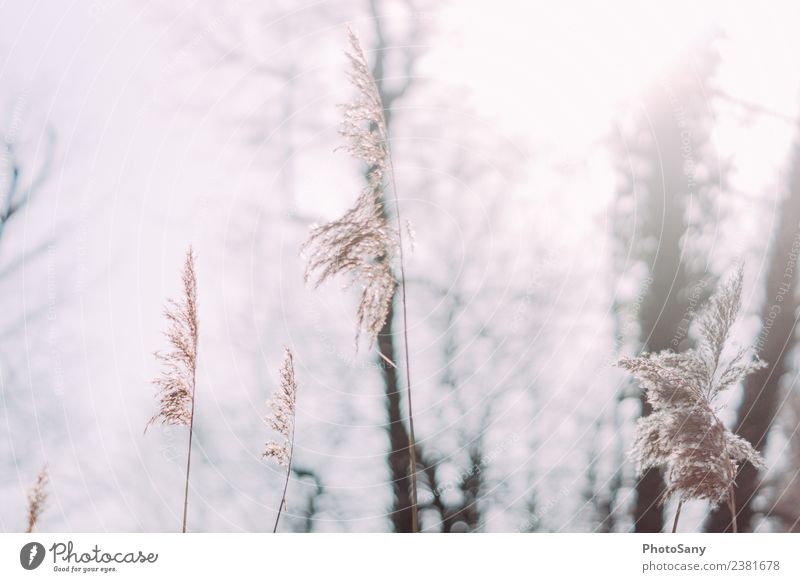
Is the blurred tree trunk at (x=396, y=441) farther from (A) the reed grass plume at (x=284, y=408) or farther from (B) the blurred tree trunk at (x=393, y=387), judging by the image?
(A) the reed grass plume at (x=284, y=408)

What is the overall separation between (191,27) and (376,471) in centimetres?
399

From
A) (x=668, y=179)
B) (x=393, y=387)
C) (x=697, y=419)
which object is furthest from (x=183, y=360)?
(x=668, y=179)

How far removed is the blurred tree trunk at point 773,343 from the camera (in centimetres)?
412

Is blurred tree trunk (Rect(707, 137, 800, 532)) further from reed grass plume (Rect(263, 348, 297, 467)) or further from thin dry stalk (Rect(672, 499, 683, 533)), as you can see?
reed grass plume (Rect(263, 348, 297, 467))

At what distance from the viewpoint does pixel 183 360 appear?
3352 millimetres

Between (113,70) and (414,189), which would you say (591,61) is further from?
(113,70)

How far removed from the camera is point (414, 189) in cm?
439

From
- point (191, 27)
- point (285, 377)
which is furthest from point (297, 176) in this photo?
point (285, 377)

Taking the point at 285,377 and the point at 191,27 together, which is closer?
the point at 285,377

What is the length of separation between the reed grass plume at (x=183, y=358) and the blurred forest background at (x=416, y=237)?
88cm

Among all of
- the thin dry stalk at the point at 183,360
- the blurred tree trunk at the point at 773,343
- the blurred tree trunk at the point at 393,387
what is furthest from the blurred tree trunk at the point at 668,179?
the thin dry stalk at the point at 183,360
